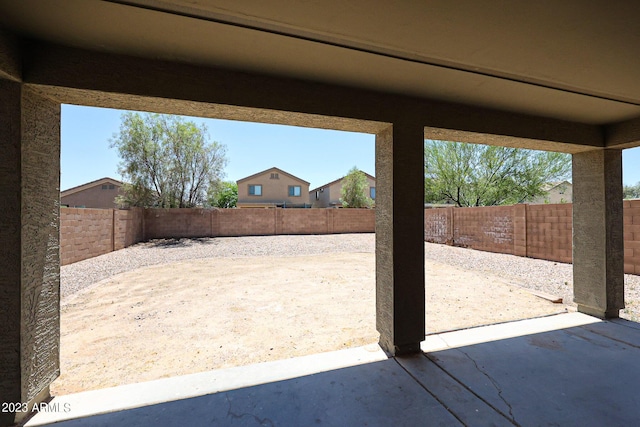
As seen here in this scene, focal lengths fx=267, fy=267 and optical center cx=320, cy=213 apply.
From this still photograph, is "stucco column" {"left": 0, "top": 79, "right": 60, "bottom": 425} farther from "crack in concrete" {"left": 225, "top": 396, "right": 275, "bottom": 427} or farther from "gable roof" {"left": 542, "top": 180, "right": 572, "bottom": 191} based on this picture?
"gable roof" {"left": 542, "top": 180, "right": 572, "bottom": 191}

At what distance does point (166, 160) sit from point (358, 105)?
13.6m

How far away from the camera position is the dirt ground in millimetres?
2844

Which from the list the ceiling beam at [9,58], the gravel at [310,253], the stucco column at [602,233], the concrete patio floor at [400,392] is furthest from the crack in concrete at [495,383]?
the ceiling beam at [9,58]

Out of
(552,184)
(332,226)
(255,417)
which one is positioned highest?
(552,184)

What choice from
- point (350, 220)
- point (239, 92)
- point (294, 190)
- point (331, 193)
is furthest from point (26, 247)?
point (331, 193)

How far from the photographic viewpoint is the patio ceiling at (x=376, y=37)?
4.46 feet

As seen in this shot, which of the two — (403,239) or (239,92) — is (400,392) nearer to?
(403,239)

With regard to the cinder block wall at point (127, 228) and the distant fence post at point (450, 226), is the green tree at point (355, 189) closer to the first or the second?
the distant fence post at point (450, 226)

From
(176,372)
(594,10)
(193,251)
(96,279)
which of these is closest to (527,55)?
(594,10)

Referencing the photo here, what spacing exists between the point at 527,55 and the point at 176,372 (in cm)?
391

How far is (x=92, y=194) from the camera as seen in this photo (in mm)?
22984

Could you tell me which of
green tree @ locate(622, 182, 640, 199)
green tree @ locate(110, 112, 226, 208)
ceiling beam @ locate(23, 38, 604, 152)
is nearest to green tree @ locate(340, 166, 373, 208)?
green tree @ locate(110, 112, 226, 208)

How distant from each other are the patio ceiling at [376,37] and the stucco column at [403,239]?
522 millimetres

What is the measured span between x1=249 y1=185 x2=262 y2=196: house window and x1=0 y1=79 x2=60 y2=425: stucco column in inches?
952
